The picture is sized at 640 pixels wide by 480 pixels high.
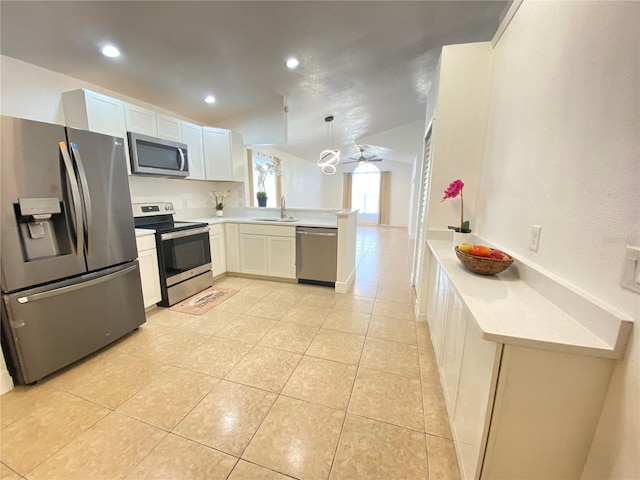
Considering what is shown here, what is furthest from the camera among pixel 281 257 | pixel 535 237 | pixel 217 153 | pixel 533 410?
pixel 217 153

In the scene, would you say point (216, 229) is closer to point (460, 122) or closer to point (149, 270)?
point (149, 270)

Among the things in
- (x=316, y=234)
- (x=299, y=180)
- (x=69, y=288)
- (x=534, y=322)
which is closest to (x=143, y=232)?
(x=69, y=288)

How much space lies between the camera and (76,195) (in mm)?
1770

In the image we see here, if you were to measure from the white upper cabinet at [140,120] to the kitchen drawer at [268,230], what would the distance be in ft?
5.02

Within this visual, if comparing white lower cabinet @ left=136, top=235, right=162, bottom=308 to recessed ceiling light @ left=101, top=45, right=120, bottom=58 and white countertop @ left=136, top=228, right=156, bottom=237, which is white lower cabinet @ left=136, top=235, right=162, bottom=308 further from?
recessed ceiling light @ left=101, top=45, right=120, bottom=58

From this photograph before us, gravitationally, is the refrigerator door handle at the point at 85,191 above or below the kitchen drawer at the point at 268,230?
above

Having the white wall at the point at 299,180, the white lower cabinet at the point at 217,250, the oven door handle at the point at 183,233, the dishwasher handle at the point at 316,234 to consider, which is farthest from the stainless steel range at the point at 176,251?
the white wall at the point at 299,180

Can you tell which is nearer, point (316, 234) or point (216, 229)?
point (316, 234)

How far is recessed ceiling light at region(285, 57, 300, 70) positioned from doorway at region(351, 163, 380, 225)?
7491 millimetres

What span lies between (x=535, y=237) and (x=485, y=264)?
0.26 metres

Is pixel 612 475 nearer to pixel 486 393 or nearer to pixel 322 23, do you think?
pixel 486 393

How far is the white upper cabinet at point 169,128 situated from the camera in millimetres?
3016

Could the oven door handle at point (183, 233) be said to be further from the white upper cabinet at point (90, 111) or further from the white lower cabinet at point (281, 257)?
the white upper cabinet at point (90, 111)

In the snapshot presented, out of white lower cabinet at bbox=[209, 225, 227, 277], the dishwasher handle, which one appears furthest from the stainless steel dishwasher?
white lower cabinet at bbox=[209, 225, 227, 277]
